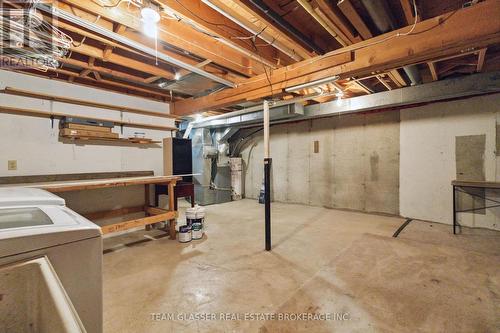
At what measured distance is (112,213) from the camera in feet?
11.7

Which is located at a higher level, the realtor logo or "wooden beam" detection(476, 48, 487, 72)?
"wooden beam" detection(476, 48, 487, 72)

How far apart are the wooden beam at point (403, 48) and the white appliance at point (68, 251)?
100 inches

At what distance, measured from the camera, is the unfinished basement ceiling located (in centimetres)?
185

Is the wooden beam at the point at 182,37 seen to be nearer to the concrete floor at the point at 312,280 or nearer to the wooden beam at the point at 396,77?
the wooden beam at the point at 396,77

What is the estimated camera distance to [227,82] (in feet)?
10.6

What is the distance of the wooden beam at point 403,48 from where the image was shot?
1724 millimetres

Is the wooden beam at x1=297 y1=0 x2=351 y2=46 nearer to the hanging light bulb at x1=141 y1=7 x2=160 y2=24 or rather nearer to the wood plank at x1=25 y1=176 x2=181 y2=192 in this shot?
the hanging light bulb at x1=141 y1=7 x2=160 y2=24

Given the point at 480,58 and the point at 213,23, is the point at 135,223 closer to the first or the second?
the point at 213,23

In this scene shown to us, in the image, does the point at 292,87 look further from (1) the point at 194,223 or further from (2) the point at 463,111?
(2) the point at 463,111

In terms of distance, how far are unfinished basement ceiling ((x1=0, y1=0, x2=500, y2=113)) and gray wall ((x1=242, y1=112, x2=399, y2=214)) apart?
57.0 inches

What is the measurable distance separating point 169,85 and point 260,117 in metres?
2.17

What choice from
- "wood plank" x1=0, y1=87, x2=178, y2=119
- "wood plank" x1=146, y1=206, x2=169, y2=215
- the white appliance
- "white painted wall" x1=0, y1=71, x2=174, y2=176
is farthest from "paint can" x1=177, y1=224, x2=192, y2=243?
the white appliance

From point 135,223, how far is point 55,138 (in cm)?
174

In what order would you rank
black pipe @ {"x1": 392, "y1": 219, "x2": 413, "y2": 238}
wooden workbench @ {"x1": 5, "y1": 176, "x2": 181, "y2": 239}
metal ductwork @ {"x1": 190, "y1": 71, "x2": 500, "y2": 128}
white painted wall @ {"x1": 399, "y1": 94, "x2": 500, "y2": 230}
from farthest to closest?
white painted wall @ {"x1": 399, "y1": 94, "x2": 500, "y2": 230}
black pipe @ {"x1": 392, "y1": 219, "x2": 413, "y2": 238}
metal ductwork @ {"x1": 190, "y1": 71, "x2": 500, "y2": 128}
wooden workbench @ {"x1": 5, "y1": 176, "x2": 181, "y2": 239}
